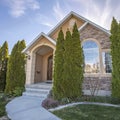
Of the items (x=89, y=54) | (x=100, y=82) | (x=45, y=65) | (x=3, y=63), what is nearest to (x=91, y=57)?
(x=89, y=54)

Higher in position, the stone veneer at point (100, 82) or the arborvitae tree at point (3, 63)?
the arborvitae tree at point (3, 63)

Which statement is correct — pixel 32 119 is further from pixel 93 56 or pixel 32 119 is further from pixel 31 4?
pixel 31 4

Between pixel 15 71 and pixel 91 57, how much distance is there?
6.15m

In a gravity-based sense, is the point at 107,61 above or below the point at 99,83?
above

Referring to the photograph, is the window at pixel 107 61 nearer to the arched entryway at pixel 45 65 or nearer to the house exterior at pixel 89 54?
the house exterior at pixel 89 54

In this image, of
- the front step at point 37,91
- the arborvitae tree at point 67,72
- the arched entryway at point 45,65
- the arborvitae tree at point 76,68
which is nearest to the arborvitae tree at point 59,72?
the arborvitae tree at point 67,72

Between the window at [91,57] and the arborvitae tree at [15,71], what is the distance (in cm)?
522

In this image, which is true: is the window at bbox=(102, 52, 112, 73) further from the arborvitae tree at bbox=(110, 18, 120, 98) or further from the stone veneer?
the arborvitae tree at bbox=(110, 18, 120, 98)

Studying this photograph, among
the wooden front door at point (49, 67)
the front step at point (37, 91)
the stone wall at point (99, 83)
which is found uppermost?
the wooden front door at point (49, 67)

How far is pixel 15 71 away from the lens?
35.3 ft

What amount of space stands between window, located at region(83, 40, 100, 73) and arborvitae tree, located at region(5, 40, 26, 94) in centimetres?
522

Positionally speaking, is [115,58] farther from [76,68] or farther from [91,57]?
[76,68]

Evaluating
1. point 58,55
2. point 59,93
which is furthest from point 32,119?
point 58,55

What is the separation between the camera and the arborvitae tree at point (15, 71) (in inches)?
413
